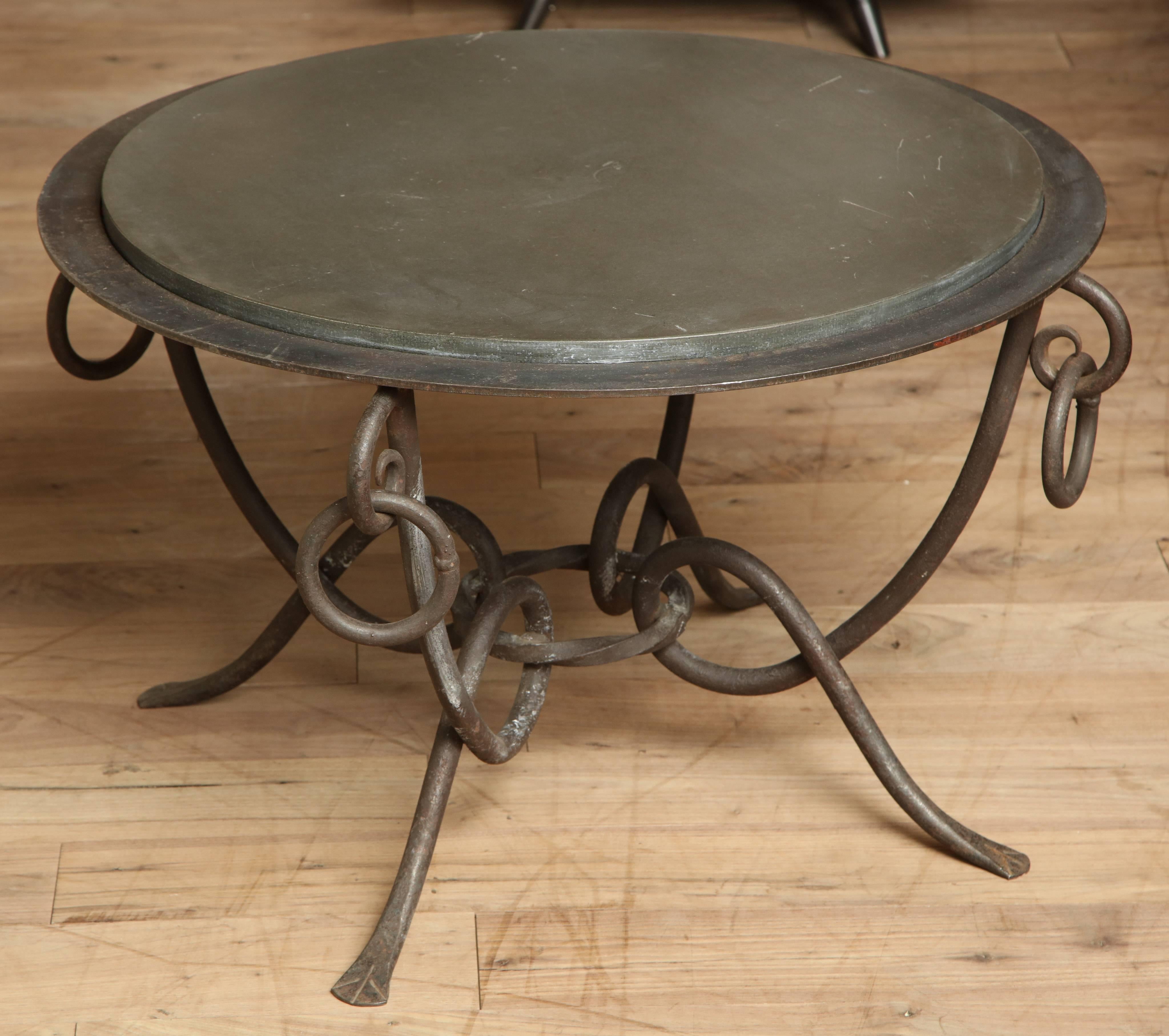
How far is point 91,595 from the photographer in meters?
1.70

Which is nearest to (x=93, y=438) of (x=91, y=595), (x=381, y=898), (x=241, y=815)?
(x=91, y=595)

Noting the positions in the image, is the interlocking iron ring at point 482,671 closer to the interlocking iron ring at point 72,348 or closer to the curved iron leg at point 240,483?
the curved iron leg at point 240,483

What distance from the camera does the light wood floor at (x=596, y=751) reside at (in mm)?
1255

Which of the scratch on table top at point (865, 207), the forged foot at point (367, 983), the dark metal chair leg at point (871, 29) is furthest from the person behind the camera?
the dark metal chair leg at point (871, 29)

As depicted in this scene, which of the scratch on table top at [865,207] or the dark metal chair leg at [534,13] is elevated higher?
the scratch on table top at [865,207]

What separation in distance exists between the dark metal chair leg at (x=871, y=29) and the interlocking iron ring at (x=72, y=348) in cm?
225

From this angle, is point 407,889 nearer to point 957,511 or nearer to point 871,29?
point 957,511

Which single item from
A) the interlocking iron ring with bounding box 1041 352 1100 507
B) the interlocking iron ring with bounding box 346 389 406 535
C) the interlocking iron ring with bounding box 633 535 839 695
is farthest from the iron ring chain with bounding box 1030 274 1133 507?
the interlocking iron ring with bounding box 346 389 406 535

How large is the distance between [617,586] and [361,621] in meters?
0.41

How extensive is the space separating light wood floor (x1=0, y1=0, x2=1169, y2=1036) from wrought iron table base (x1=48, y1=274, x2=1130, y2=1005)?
0.07 m

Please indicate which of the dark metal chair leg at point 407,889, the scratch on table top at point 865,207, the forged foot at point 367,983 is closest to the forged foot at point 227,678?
the dark metal chair leg at point 407,889

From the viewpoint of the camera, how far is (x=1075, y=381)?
1.18 metres

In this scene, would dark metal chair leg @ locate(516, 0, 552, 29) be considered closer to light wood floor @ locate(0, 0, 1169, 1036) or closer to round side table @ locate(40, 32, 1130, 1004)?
light wood floor @ locate(0, 0, 1169, 1036)

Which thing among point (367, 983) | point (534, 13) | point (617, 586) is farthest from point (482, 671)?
point (534, 13)
